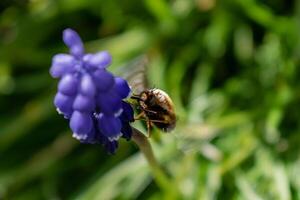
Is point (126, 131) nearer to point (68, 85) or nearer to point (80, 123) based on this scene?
point (80, 123)

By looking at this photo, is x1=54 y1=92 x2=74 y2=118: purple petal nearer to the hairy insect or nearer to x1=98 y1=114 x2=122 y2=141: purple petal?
x1=98 y1=114 x2=122 y2=141: purple petal

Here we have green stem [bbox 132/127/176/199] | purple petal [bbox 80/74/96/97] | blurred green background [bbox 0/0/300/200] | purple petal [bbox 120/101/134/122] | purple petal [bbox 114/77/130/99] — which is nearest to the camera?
purple petal [bbox 80/74/96/97]

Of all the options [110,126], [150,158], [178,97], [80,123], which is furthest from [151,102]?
[178,97]

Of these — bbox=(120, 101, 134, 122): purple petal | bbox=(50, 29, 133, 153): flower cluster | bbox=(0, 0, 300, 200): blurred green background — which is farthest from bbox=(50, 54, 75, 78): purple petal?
bbox=(0, 0, 300, 200): blurred green background

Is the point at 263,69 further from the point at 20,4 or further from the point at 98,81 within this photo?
the point at 98,81

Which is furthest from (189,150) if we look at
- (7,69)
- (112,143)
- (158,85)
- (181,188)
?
(7,69)

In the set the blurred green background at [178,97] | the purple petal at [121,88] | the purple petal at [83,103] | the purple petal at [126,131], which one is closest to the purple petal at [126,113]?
the purple petal at [126,131]

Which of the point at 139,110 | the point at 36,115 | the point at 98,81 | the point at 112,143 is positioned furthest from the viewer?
the point at 36,115
